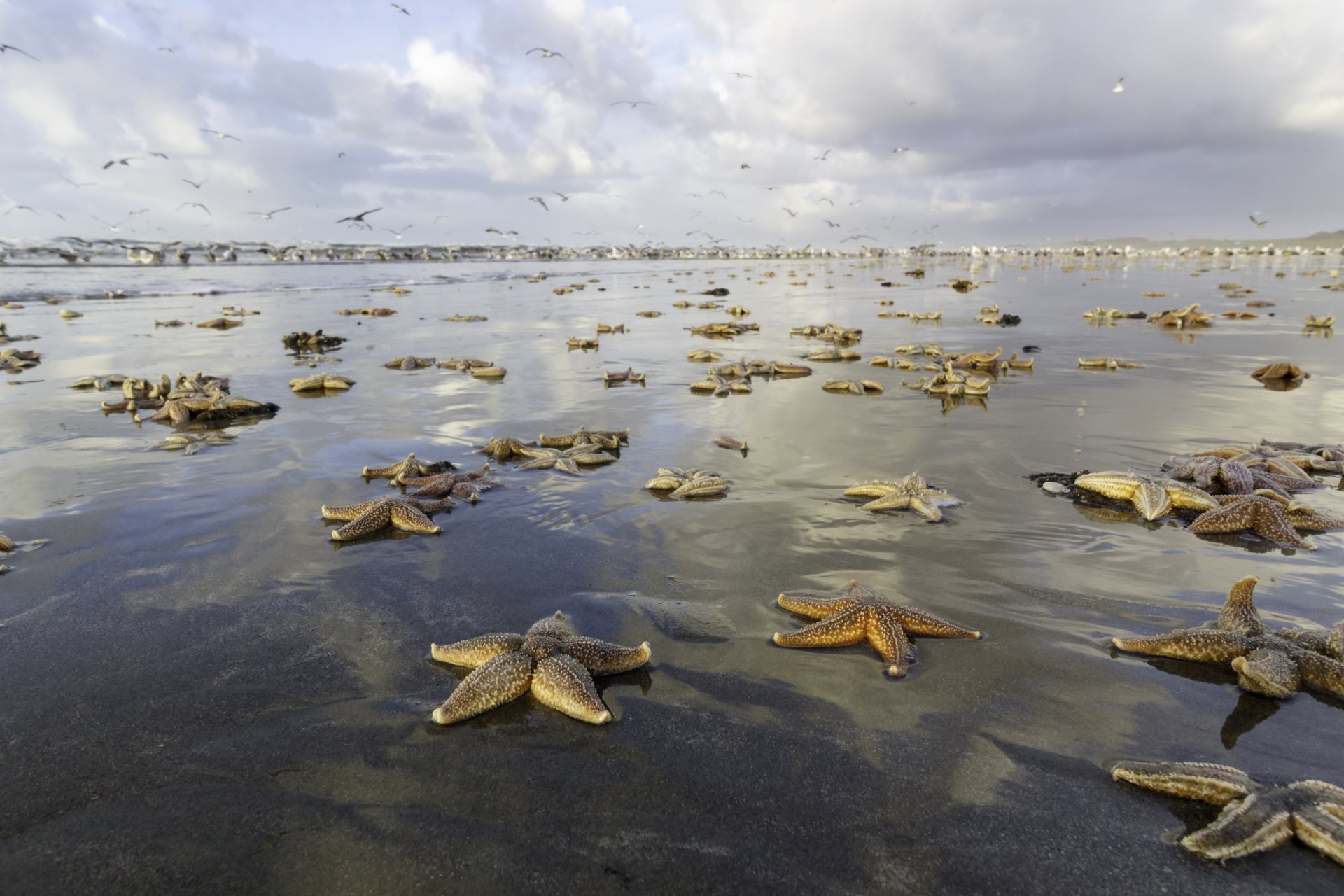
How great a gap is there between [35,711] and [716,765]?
4655 mm

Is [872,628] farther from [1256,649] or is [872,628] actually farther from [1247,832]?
[1256,649]

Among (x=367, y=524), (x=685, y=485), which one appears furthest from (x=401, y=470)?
(x=685, y=485)

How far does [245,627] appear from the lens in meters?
5.28

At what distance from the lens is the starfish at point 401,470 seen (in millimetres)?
8664

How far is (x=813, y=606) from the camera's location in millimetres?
5316

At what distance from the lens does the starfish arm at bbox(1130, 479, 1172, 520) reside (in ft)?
23.2

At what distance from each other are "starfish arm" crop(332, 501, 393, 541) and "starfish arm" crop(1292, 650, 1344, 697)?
815cm

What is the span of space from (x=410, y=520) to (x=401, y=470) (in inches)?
69.8

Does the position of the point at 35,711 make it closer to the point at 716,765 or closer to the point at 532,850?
the point at 532,850

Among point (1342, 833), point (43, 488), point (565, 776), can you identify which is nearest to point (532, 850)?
point (565, 776)

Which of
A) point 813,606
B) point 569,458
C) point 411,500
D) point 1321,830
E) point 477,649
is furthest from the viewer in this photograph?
point 569,458

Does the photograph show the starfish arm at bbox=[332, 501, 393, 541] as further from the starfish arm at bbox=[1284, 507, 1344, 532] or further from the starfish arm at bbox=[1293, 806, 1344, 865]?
the starfish arm at bbox=[1284, 507, 1344, 532]

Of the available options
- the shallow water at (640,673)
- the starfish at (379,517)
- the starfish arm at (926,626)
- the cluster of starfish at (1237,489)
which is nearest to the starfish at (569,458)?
the shallow water at (640,673)

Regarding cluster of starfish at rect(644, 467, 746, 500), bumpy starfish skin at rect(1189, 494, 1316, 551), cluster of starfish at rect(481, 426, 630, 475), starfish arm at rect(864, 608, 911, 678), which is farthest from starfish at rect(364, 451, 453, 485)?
bumpy starfish skin at rect(1189, 494, 1316, 551)
